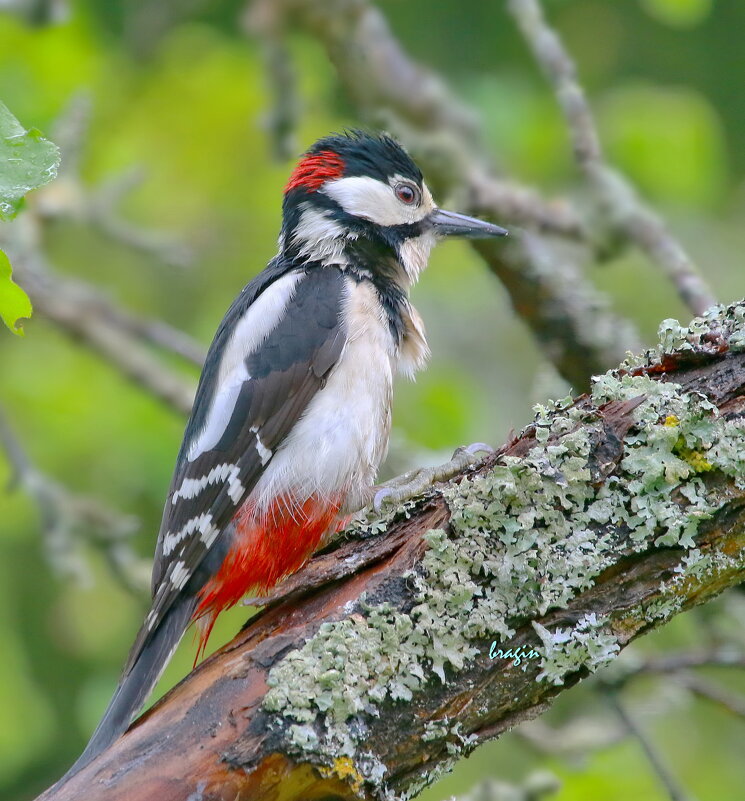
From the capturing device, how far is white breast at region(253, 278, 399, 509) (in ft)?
9.70

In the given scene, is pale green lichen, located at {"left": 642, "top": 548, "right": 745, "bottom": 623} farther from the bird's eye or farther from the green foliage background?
the green foliage background

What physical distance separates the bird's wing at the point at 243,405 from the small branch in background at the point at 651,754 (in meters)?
1.28

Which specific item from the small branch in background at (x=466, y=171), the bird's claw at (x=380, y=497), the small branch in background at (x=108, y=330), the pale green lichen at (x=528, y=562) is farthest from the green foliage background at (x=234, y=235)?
the pale green lichen at (x=528, y=562)

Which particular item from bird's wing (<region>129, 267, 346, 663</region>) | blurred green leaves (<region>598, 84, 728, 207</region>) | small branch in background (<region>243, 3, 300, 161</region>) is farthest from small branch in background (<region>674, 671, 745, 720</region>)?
blurred green leaves (<region>598, 84, 728, 207</region>)

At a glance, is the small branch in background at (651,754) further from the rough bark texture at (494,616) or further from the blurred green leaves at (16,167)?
the blurred green leaves at (16,167)

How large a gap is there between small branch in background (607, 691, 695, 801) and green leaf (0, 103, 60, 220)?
2.26 metres

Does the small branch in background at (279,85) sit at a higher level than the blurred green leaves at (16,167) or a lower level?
higher

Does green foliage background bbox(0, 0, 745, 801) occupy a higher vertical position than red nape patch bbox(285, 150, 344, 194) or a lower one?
higher

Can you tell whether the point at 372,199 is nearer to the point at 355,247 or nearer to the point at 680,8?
the point at 355,247

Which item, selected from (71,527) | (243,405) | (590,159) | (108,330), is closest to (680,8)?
(590,159)

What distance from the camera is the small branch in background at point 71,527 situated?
396 cm

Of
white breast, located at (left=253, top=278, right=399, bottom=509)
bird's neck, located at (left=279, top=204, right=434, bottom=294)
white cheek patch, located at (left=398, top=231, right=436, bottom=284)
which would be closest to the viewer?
white breast, located at (left=253, top=278, right=399, bottom=509)

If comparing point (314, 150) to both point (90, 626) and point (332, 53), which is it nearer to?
point (332, 53)

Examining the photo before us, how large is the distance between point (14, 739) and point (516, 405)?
3237 mm
